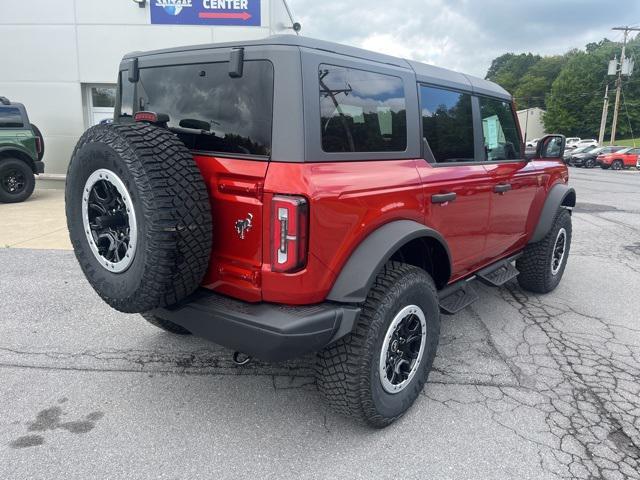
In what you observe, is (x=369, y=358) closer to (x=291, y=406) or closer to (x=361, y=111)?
(x=291, y=406)

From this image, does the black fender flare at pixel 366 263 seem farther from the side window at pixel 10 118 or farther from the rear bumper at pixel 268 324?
the side window at pixel 10 118

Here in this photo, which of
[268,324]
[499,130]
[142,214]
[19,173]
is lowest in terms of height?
[268,324]

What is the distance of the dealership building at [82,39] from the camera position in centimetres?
1241

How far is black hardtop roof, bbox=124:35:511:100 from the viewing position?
2.34 meters

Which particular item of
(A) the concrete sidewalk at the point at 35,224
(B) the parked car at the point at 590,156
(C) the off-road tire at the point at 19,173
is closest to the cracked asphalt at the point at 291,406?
(A) the concrete sidewalk at the point at 35,224

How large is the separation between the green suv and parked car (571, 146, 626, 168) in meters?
36.1

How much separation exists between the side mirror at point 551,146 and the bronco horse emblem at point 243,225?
3.21 m

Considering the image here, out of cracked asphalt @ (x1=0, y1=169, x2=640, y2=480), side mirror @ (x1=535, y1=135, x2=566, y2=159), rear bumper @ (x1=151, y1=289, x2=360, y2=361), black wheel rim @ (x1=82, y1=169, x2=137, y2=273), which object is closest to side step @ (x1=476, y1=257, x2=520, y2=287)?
cracked asphalt @ (x1=0, y1=169, x2=640, y2=480)

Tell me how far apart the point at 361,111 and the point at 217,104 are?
76 centimetres

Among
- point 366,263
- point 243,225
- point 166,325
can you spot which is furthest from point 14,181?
point 366,263

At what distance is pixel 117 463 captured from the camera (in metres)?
2.39

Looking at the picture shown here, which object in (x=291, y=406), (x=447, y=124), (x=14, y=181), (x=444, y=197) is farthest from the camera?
(x=14, y=181)

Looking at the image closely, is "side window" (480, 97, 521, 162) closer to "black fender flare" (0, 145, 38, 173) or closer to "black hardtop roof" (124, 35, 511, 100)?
"black hardtop roof" (124, 35, 511, 100)

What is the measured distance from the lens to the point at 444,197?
3055 millimetres
